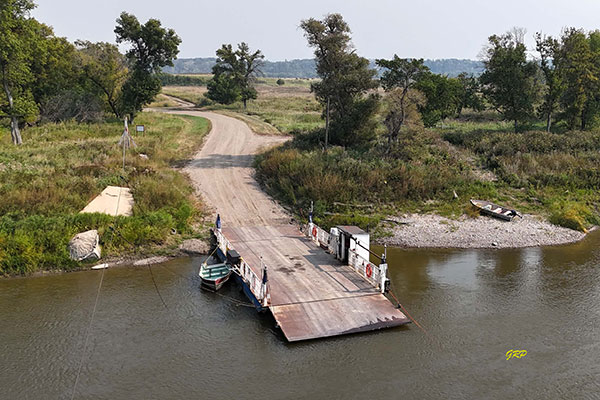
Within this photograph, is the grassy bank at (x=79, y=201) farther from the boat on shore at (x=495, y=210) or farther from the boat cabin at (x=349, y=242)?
the boat on shore at (x=495, y=210)

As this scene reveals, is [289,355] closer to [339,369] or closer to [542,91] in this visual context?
[339,369]

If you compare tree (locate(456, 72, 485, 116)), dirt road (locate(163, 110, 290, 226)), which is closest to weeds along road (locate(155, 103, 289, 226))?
dirt road (locate(163, 110, 290, 226))

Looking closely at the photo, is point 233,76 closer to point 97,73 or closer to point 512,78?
point 97,73

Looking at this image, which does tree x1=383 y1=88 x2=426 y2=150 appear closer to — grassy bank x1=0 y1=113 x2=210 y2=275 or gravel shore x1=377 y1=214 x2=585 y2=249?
gravel shore x1=377 y1=214 x2=585 y2=249

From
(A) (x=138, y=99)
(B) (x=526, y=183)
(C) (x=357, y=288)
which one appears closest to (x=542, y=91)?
(B) (x=526, y=183)

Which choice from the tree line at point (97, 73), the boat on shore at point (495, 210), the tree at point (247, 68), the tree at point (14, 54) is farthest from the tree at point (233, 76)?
the boat on shore at point (495, 210)

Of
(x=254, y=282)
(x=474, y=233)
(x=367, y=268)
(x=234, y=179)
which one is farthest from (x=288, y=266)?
(x=234, y=179)
